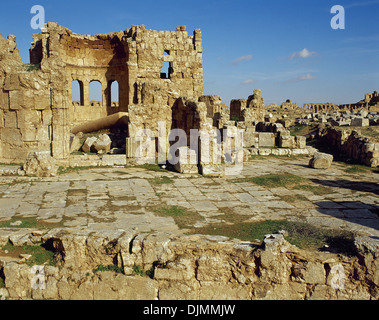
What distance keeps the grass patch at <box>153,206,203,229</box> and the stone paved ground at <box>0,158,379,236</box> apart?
0.09m

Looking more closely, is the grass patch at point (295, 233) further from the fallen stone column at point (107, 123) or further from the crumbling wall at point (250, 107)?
the crumbling wall at point (250, 107)

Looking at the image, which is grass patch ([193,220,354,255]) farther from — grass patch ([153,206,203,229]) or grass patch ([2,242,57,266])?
grass patch ([2,242,57,266])

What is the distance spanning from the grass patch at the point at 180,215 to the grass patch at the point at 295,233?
387 mm

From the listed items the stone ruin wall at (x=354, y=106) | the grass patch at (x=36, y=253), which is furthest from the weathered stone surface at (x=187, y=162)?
the stone ruin wall at (x=354, y=106)

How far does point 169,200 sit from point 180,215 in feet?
3.80

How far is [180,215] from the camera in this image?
7055mm

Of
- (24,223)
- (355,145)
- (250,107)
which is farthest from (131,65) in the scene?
(24,223)

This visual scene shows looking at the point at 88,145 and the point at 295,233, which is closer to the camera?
the point at 295,233

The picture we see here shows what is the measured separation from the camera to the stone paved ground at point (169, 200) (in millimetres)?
6676

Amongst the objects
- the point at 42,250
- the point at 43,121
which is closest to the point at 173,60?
Answer: the point at 43,121

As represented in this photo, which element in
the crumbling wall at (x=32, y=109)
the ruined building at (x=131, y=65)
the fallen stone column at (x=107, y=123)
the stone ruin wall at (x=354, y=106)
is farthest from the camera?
the stone ruin wall at (x=354, y=106)

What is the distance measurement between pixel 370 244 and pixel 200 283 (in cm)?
236

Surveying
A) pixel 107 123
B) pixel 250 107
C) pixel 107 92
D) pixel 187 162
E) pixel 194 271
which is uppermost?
pixel 107 92

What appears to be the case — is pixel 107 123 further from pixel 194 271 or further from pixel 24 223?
pixel 194 271
